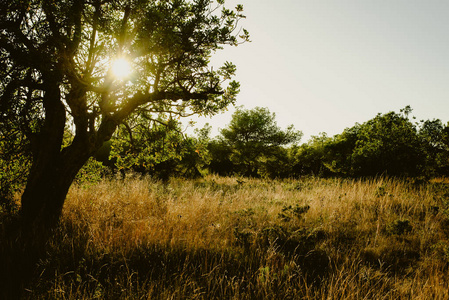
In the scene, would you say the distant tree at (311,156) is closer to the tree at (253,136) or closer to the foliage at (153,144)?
the tree at (253,136)

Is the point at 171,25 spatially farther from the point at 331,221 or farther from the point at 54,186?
the point at 331,221

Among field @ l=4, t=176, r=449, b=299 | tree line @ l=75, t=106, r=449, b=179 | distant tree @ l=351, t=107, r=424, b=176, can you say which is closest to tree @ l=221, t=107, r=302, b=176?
tree line @ l=75, t=106, r=449, b=179

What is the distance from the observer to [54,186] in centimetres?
391

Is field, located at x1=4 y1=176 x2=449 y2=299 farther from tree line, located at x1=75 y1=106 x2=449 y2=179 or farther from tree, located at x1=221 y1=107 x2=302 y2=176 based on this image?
tree, located at x1=221 y1=107 x2=302 y2=176

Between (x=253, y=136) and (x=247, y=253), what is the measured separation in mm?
21386

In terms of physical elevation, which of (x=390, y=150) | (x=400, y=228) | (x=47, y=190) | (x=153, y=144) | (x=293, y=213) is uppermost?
(x=390, y=150)

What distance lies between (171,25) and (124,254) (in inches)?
158

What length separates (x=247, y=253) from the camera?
335 cm

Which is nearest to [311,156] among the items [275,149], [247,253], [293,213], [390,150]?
[275,149]

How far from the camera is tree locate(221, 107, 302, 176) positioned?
903 inches

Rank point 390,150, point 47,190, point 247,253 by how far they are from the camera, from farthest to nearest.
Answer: point 390,150
point 47,190
point 247,253

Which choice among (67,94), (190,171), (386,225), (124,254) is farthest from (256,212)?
(190,171)

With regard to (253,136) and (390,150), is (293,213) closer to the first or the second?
(390,150)

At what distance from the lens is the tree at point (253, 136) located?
2294 cm
